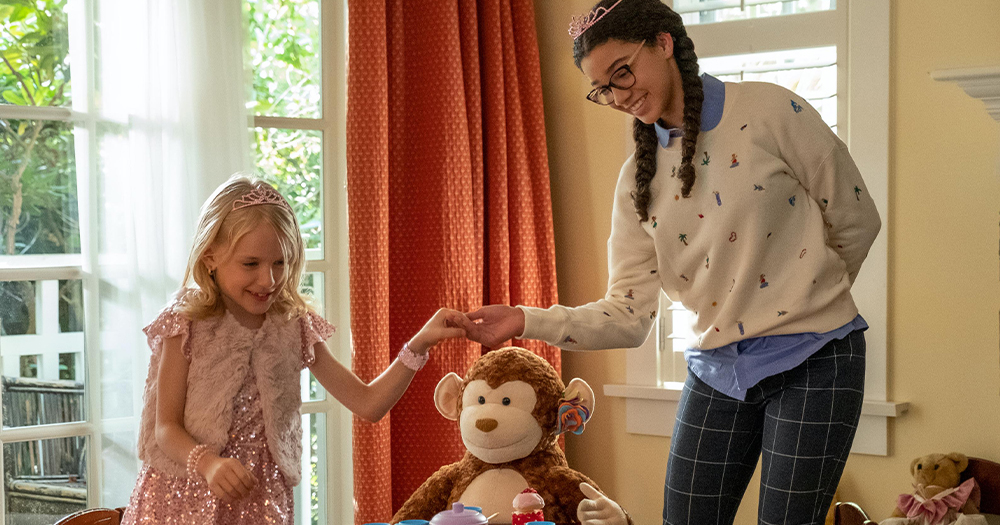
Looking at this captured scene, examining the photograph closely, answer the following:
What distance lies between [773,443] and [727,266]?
0.98 feet

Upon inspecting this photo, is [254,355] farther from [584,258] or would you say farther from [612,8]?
[584,258]

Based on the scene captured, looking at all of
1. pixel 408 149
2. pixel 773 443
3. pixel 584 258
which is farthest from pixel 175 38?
pixel 773 443

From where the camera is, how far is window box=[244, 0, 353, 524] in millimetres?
2414

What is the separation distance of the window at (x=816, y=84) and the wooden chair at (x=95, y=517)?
137 cm

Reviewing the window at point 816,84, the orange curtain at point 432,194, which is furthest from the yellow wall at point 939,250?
the orange curtain at point 432,194

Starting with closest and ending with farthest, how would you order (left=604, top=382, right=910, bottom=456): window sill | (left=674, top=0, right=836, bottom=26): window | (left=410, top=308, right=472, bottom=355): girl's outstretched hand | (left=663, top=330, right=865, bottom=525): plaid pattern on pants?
(left=663, top=330, right=865, bottom=525): plaid pattern on pants
(left=410, top=308, right=472, bottom=355): girl's outstretched hand
(left=674, top=0, right=836, bottom=26): window
(left=604, top=382, right=910, bottom=456): window sill

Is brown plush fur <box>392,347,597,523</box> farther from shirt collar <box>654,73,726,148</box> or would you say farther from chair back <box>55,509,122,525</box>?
shirt collar <box>654,73,726,148</box>

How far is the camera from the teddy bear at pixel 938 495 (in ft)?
6.79

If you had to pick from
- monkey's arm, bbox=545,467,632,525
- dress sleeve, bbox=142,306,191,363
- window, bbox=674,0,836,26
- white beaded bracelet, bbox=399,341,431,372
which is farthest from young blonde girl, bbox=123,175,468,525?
window, bbox=674,0,836,26

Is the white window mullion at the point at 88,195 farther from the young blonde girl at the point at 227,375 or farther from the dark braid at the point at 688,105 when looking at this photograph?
the dark braid at the point at 688,105

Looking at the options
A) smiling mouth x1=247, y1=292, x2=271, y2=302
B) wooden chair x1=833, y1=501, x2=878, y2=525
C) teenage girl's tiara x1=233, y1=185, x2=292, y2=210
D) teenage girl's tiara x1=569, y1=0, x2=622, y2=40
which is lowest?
wooden chair x1=833, y1=501, x2=878, y2=525

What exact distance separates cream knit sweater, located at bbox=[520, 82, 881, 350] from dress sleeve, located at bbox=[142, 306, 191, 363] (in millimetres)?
893

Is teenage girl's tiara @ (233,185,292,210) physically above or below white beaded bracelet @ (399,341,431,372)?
above

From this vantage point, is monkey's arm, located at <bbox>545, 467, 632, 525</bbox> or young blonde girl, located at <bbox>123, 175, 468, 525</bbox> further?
monkey's arm, located at <bbox>545, 467, 632, 525</bbox>
